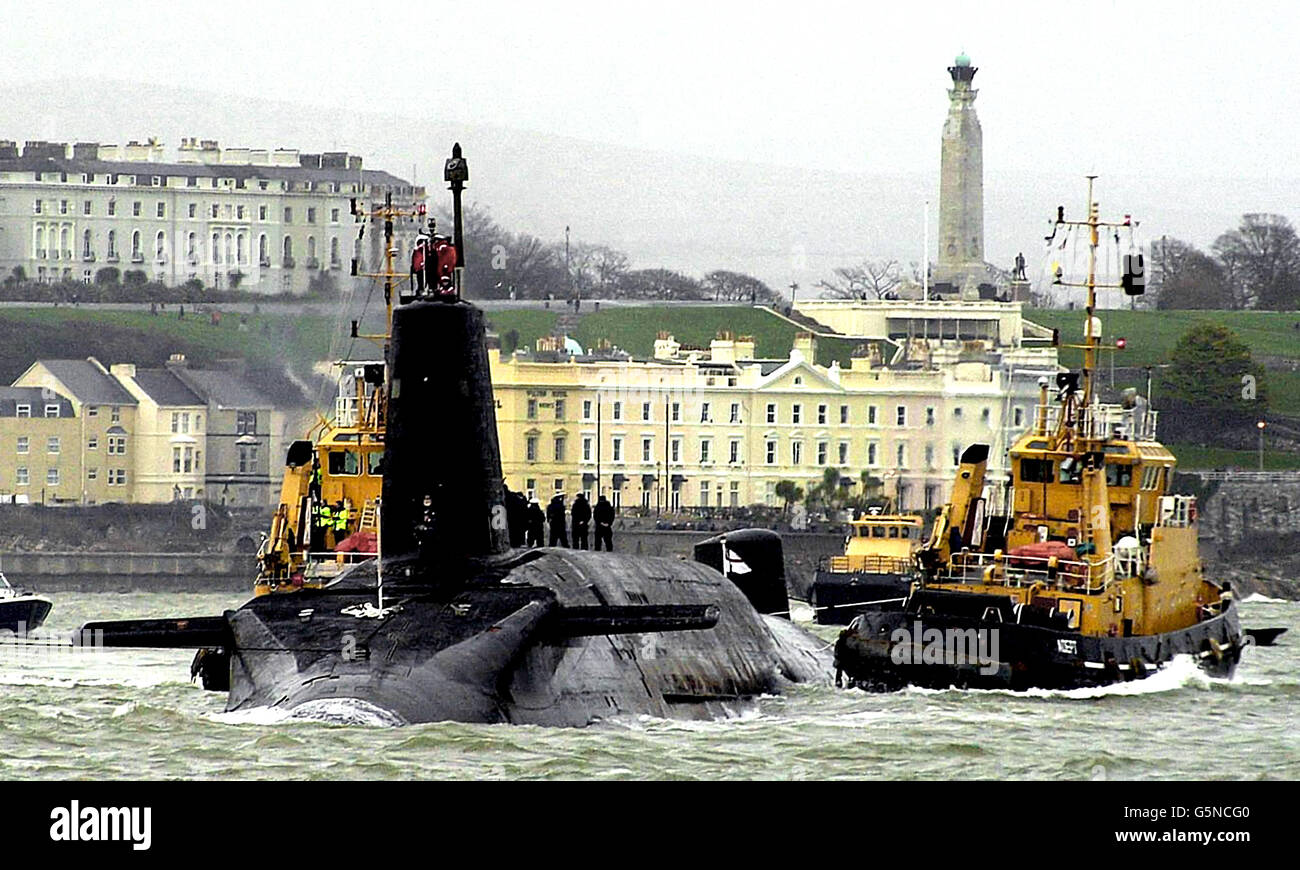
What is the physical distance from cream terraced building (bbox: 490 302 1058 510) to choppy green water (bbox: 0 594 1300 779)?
174ft

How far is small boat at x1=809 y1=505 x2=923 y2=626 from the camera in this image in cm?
5162

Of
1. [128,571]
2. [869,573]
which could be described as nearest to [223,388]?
[128,571]

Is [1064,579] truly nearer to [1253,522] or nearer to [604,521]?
[604,521]

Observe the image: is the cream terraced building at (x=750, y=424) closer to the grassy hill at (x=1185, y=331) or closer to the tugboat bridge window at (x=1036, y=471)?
the grassy hill at (x=1185, y=331)

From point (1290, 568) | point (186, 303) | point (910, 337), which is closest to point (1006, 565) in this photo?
point (186, 303)

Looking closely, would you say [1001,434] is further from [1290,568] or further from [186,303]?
[186,303]

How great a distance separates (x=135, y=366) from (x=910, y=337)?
32651mm

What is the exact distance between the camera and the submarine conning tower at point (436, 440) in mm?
21719

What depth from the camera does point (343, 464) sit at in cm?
3712

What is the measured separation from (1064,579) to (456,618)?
1412cm

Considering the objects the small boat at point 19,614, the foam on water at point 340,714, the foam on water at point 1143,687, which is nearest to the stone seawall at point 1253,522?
the small boat at point 19,614

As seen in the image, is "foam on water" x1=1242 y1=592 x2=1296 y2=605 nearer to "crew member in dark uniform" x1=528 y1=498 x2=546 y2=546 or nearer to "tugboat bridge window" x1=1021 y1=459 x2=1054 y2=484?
"tugboat bridge window" x1=1021 y1=459 x2=1054 y2=484

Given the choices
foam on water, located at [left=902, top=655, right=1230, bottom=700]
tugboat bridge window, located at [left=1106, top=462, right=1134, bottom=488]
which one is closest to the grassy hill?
tugboat bridge window, located at [left=1106, top=462, right=1134, bottom=488]

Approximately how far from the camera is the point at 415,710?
18266 millimetres
